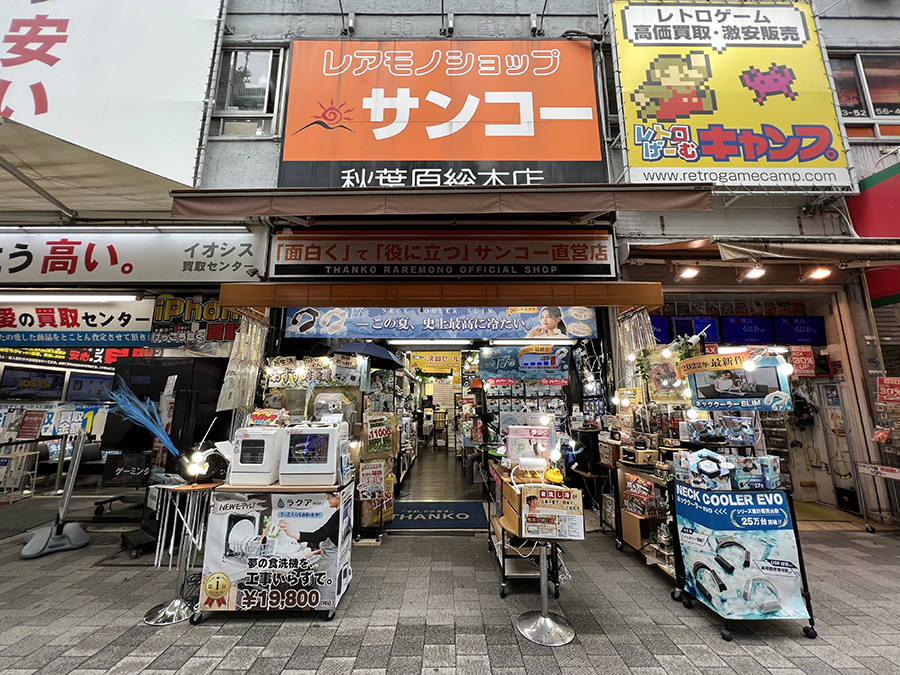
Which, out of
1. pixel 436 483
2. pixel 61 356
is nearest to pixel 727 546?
pixel 436 483

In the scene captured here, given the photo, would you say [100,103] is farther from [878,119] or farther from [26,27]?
[878,119]

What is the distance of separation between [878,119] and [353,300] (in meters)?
8.64

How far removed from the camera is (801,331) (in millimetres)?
5988

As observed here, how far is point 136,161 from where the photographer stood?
4129 mm

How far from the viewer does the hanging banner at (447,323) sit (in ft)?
18.2

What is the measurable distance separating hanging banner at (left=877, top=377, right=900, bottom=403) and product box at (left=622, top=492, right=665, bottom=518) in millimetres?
3842

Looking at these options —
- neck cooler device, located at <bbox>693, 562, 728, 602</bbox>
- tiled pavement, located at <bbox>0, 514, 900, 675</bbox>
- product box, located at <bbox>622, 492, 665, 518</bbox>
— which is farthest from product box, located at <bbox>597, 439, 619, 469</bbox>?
neck cooler device, located at <bbox>693, 562, 728, 602</bbox>

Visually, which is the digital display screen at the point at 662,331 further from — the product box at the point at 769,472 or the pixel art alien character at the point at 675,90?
the product box at the point at 769,472

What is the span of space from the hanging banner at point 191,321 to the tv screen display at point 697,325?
7.05 m

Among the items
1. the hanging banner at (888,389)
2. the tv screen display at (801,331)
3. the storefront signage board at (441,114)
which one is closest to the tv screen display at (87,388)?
the storefront signage board at (441,114)

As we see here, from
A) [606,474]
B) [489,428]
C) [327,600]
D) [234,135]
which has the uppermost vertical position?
[234,135]

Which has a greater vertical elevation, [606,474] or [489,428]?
[489,428]

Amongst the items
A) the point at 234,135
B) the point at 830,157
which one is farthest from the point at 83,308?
the point at 830,157

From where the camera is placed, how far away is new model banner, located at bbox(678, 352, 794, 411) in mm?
Answer: 3318
